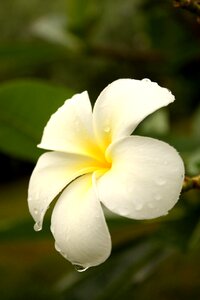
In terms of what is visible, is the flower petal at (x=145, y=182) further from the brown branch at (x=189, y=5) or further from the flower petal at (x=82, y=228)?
the brown branch at (x=189, y=5)

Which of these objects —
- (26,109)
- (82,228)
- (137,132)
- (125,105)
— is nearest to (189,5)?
(125,105)

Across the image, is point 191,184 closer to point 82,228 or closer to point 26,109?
point 82,228

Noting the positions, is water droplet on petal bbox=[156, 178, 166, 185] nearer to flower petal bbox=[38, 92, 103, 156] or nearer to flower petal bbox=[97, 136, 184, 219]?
flower petal bbox=[97, 136, 184, 219]

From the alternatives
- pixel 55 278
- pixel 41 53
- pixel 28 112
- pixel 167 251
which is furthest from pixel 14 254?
pixel 28 112

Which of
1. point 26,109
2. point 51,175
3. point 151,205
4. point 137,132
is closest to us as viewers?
point 151,205

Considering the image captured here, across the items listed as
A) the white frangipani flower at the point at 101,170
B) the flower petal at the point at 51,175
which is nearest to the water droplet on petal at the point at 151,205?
the white frangipani flower at the point at 101,170

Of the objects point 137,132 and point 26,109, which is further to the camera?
point 137,132
